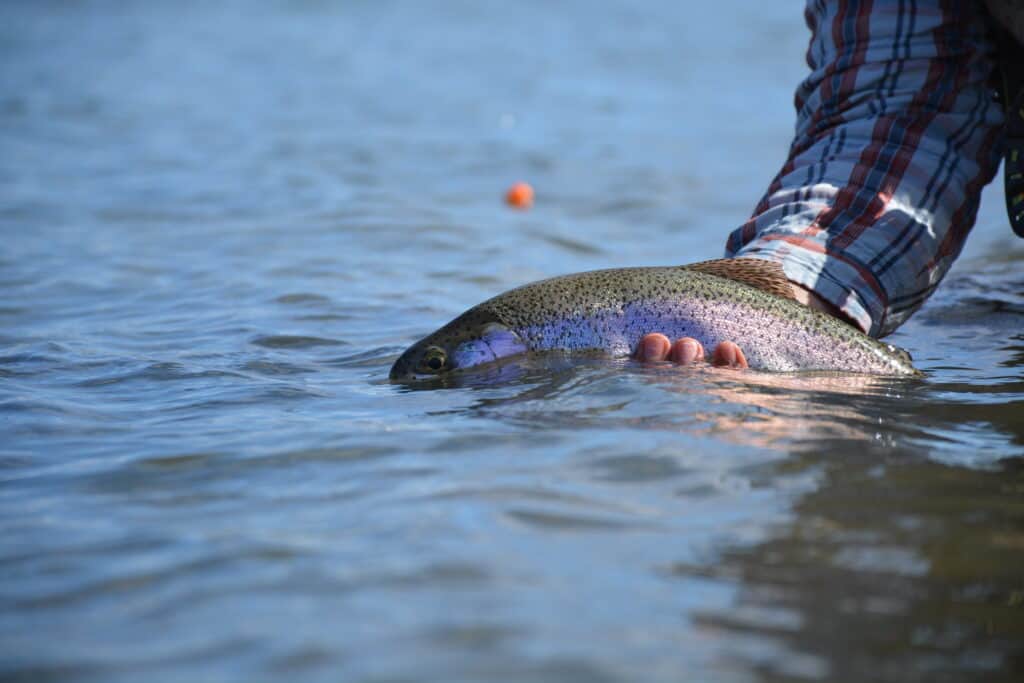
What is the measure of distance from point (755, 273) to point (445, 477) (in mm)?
1513

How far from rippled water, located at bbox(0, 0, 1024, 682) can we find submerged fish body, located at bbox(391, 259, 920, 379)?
0.12 meters

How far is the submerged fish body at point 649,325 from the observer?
389 cm

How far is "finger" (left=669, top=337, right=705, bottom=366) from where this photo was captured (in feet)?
12.7

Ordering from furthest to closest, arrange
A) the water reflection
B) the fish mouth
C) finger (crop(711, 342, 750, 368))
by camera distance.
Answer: the fish mouth
finger (crop(711, 342, 750, 368))
the water reflection

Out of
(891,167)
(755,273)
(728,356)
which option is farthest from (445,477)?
(891,167)

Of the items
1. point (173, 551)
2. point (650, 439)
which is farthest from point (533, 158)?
point (173, 551)

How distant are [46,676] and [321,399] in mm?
1959

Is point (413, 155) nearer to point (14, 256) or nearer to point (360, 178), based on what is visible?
Answer: point (360, 178)

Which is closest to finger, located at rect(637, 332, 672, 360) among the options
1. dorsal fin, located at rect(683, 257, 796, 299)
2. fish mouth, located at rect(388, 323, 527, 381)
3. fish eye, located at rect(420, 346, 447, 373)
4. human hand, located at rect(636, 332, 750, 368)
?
human hand, located at rect(636, 332, 750, 368)

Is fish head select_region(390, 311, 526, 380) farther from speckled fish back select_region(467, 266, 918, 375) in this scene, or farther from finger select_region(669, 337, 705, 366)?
finger select_region(669, 337, 705, 366)

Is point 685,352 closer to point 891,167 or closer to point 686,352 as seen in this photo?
point 686,352

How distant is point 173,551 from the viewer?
264 centimetres

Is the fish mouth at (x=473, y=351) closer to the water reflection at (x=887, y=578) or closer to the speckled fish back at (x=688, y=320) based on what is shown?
the speckled fish back at (x=688, y=320)

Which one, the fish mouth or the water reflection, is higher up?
the fish mouth
